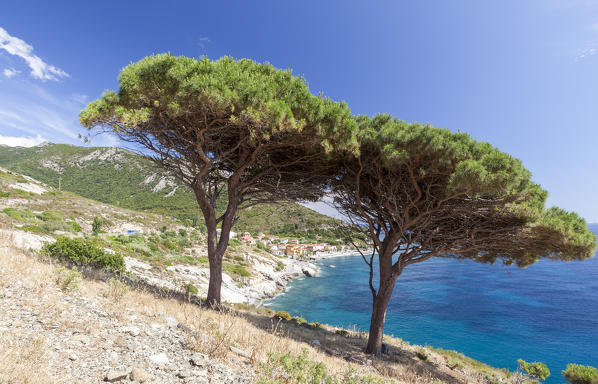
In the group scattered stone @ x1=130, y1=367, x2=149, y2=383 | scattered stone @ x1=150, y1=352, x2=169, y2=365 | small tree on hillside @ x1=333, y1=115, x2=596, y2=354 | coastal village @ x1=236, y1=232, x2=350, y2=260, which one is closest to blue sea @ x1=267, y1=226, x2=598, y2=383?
coastal village @ x1=236, y1=232, x2=350, y2=260

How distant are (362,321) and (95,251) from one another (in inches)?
925

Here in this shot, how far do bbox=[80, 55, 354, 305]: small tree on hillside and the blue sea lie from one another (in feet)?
60.0

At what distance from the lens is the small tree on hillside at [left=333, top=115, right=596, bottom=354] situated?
629cm

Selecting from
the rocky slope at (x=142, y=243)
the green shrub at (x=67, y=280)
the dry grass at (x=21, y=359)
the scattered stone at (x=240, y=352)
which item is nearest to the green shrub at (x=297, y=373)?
the scattered stone at (x=240, y=352)

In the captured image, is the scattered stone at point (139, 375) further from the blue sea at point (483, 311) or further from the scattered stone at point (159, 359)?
the blue sea at point (483, 311)

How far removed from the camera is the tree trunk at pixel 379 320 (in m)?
8.42

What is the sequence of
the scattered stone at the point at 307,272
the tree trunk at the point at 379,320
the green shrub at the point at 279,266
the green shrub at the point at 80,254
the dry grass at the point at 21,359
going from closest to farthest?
the dry grass at the point at 21,359
the tree trunk at the point at 379,320
the green shrub at the point at 80,254
the green shrub at the point at 279,266
the scattered stone at the point at 307,272

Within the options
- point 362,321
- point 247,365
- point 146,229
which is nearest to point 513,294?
point 362,321

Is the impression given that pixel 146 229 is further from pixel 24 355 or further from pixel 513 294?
pixel 513 294

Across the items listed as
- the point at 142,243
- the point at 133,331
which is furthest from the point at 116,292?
the point at 142,243

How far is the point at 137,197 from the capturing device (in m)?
69.0

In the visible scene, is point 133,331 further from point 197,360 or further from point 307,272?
point 307,272

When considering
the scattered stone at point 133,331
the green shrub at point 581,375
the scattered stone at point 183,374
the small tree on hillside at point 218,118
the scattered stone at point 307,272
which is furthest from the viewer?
the scattered stone at point 307,272

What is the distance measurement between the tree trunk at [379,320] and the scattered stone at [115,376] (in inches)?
290
